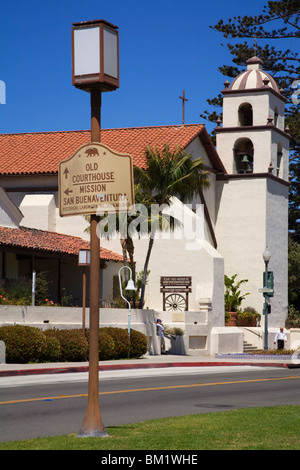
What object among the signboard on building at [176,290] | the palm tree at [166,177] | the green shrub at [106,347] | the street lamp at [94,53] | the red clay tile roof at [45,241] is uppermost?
the palm tree at [166,177]

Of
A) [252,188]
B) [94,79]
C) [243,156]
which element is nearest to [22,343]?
[94,79]

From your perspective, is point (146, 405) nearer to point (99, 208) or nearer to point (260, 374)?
point (99, 208)

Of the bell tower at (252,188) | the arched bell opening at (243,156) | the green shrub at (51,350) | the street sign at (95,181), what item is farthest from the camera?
the arched bell opening at (243,156)

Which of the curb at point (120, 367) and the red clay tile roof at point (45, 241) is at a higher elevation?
the red clay tile roof at point (45, 241)

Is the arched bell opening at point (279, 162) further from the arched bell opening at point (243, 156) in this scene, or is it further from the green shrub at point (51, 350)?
the green shrub at point (51, 350)

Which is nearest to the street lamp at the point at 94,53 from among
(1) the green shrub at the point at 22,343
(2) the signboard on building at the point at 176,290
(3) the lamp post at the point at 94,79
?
(3) the lamp post at the point at 94,79

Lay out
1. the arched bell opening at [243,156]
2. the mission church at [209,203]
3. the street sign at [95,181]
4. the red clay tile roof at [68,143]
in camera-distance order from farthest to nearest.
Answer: the arched bell opening at [243,156] → the red clay tile roof at [68,143] → the mission church at [209,203] → the street sign at [95,181]

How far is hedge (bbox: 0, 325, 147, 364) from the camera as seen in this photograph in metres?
25.9

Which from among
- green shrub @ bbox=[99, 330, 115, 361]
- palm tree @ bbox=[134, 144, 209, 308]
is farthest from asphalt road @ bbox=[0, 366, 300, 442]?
palm tree @ bbox=[134, 144, 209, 308]

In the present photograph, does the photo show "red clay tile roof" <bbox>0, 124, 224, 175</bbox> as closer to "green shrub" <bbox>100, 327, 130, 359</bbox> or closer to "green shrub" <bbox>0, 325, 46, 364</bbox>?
"green shrub" <bbox>100, 327, 130, 359</bbox>

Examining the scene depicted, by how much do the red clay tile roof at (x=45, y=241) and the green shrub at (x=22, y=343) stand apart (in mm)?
5089

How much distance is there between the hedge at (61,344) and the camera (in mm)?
25859

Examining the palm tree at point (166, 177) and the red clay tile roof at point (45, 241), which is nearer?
the red clay tile roof at point (45, 241)

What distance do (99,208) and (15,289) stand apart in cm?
2113
